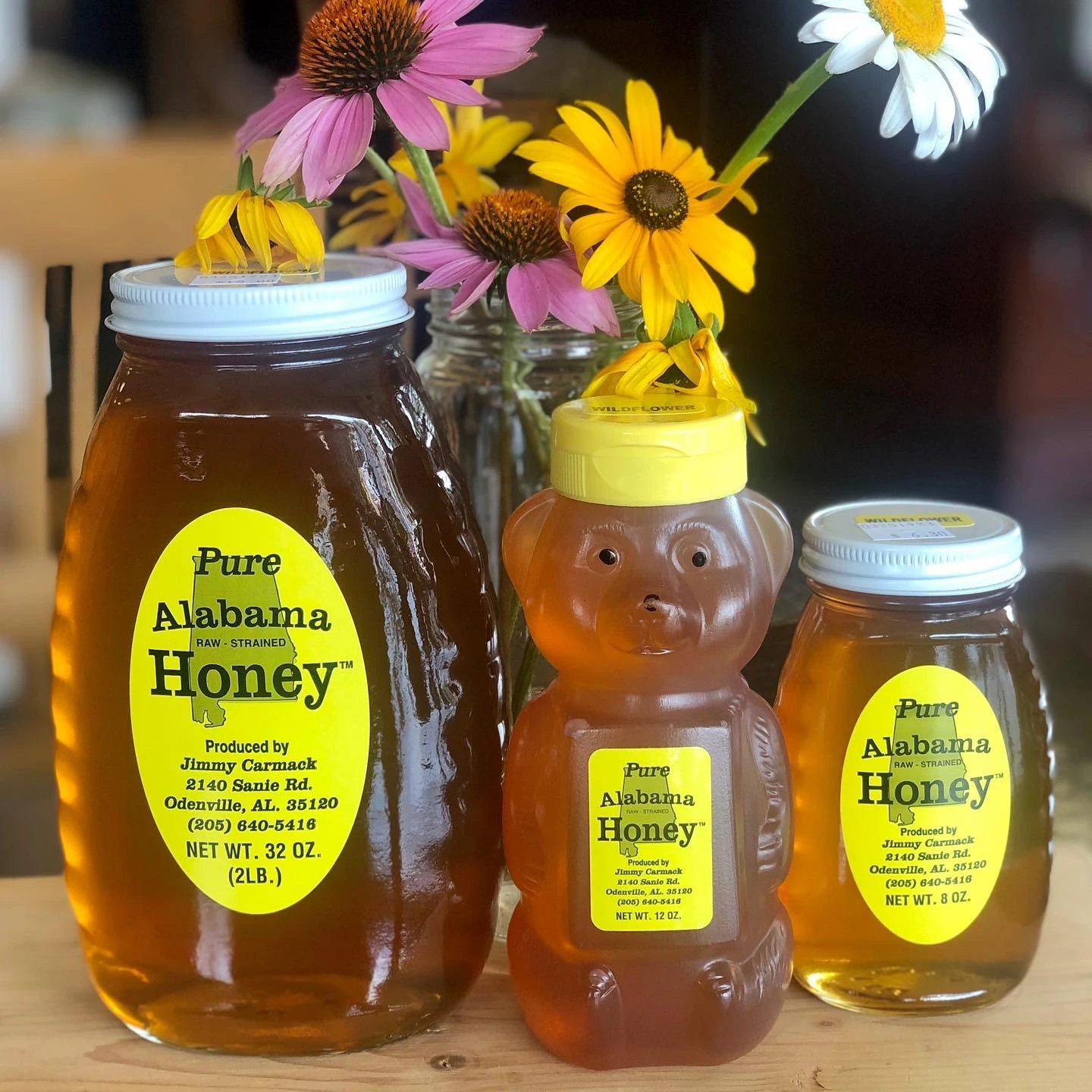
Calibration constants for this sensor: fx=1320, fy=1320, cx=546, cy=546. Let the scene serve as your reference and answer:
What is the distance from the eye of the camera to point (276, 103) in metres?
0.49

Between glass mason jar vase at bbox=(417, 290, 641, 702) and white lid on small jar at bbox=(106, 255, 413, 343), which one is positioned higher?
white lid on small jar at bbox=(106, 255, 413, 343)

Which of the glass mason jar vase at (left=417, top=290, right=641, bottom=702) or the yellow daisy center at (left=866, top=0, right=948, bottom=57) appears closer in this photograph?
the yellow daisy center at (left=866, top=0, right=948, bottom=57)

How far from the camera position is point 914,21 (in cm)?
49

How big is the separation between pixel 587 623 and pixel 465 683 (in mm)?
71

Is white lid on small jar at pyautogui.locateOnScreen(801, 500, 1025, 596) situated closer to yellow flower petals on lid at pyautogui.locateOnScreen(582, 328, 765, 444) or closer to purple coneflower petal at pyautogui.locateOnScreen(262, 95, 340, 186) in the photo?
yellow flower petals on lid at pyautogui.locateOnScreen(582, 328, 765, 444)

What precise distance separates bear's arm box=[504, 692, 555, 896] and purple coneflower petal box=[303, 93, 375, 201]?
212 millimetres

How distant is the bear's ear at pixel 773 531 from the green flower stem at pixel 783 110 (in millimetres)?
129

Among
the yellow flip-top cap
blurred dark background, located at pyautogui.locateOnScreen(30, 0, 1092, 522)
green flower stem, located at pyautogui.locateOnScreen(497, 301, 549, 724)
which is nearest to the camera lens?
the yellow flip-top cap

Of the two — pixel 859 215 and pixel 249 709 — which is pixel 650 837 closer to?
pixel 249 709

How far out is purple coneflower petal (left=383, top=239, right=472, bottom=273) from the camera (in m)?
0.52

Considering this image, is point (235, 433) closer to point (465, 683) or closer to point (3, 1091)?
point (465, 683)

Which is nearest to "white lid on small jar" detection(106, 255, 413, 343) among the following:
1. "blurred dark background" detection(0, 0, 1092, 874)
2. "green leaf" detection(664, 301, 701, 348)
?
"green leaf" detection(664, 301, 701, 348)

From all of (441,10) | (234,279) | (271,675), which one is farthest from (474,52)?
(271,675)

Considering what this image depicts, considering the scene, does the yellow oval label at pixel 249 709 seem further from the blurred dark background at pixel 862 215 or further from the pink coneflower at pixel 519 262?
the blurred dark background at pixel 862 215
